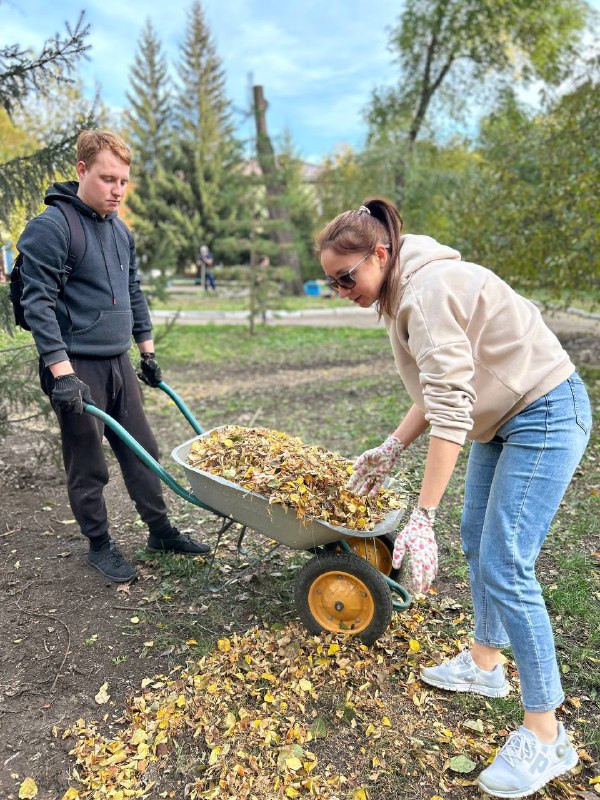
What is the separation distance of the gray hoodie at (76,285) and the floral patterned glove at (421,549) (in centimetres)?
170

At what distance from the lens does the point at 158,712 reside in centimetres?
234

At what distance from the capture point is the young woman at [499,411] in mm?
1794

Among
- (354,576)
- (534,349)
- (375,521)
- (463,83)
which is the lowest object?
(354,576)

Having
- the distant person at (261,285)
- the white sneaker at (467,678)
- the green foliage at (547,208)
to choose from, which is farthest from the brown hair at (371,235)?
the distant person at (261,285)

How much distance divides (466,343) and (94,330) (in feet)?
6.14

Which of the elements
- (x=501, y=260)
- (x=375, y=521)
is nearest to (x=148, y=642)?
(x=375, y=521)

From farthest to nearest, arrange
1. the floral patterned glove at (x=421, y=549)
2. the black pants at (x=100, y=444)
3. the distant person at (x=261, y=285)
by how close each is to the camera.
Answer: the distant person at (x=261, y=285) < the black pants at (x=100, y=444) < the floral patterned glove at (x=421, y=549)

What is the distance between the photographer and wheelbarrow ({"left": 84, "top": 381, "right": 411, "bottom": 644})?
8.05 feet

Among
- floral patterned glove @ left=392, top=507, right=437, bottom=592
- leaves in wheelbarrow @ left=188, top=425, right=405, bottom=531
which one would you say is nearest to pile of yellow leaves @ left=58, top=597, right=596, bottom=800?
leaves in wheelbarrow @ left=188, top=425, right=405, bottom=531

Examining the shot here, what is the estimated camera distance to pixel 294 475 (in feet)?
8.33

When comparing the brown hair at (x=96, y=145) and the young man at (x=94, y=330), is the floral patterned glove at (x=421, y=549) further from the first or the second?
the brown hair at (x=96, y=145)

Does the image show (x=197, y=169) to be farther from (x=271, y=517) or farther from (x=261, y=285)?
(x=271, y=517)

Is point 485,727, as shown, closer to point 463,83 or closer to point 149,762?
point 149,762

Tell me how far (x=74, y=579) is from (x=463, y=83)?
19.1 m
